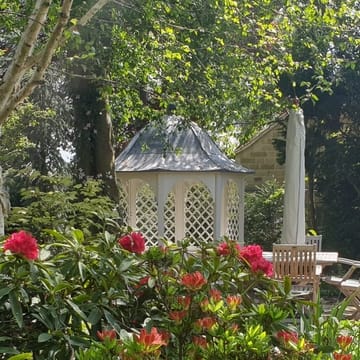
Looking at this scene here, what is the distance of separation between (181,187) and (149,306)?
31.3 feet

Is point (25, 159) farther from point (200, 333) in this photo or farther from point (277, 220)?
point (200, 333)

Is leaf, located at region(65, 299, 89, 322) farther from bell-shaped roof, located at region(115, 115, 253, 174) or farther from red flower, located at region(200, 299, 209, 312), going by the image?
bell-shaped roof, located at region(115, 115, 253, 174)

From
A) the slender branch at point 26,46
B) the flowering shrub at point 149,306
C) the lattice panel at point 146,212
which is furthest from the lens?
the lattice panel at point 146,212

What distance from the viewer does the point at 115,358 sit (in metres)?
1.66

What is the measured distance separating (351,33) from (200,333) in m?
5.58

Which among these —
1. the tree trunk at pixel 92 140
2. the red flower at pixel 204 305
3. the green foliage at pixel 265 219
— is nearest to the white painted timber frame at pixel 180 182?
the tree trunk at pixel 92 140

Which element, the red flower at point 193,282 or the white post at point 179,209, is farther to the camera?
the white post at point 179,209

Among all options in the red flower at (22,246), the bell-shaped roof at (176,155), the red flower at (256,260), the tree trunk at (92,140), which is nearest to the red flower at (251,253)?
the red flower at (256,260)

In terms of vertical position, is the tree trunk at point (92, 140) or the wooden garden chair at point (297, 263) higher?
the tree trunk at point (92, 140)

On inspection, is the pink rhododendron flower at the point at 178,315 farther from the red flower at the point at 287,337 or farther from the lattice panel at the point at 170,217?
the lattice panel at the point at 170,217

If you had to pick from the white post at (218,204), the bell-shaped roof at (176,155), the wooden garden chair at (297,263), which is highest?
the bell-shaped roof at (176,155)

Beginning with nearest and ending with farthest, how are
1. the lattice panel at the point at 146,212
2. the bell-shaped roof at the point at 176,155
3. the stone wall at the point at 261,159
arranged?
1. the bell-shaped roof at the point at 176,155
2. the lattice panel at the point at 146,212
3. the stone wall at the point at 261,159

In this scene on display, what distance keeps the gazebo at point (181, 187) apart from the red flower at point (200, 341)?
7.97 m

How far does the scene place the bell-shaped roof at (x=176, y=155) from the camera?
1041 cm
